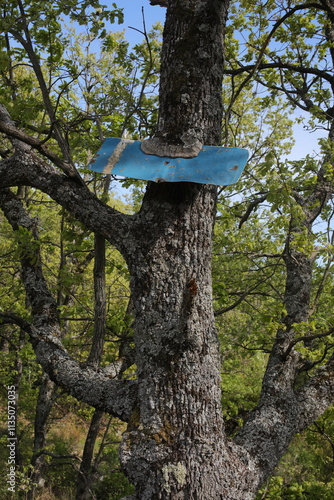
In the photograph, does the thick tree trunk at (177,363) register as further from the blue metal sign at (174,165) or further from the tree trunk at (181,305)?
the blue metal sign at (174,165)

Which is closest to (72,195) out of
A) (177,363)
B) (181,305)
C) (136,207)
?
(181,305)

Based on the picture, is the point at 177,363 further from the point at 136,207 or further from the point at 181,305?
the point at 136,207

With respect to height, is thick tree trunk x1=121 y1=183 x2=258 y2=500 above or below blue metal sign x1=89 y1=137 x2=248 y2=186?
below

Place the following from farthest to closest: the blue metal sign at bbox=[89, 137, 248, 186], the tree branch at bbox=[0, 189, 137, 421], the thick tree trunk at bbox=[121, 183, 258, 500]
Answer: the tree branch at bbox=[0, 189, 137, 421], the blue metal sign at bbox=[89, 137, 248, 186], the thick tree trunk at bbox=[121, 183, 258, 500]

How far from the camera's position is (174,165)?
8.38ft

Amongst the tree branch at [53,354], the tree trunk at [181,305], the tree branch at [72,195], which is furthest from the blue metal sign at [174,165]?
the tree branch at [53,354]

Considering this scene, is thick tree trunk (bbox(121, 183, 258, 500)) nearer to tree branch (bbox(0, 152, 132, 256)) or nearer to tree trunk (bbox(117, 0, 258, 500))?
tree trunk (bbox(117, 0, 258, 500))

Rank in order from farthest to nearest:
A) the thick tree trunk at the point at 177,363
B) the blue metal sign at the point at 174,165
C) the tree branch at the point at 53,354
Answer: the tree branch at the point at 53,354 → the blue metal sign at the point at 174,165 → the thick tree trunk at the point at 177,363

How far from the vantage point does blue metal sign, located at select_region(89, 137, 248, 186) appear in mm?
2475

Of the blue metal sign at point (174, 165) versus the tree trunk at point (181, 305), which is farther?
the blue metal sign at point (174, 165)

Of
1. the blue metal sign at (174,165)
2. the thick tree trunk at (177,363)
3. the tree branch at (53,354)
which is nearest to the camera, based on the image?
the thick tree trunk at (177,363)

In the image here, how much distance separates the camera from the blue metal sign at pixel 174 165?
2475 millimetres

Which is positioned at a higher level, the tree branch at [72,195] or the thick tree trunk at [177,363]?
the tree branch at [72,195]

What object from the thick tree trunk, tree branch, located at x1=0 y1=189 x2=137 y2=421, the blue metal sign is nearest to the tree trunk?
the thick tree trunk
